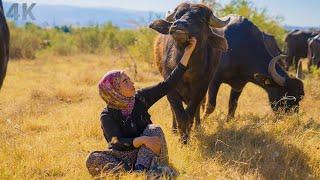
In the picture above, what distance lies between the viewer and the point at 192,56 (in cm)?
618

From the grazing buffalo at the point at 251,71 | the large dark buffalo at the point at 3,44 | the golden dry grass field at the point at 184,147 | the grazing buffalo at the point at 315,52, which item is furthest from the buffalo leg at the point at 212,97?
the grazing buffalo at the point at 315,52

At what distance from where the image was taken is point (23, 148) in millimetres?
5676

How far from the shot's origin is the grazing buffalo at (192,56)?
602cm

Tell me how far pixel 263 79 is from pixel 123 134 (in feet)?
12.8

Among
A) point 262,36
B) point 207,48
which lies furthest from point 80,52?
point 207,48

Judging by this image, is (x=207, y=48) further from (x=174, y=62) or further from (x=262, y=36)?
(x=262, y=36)

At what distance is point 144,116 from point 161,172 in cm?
61

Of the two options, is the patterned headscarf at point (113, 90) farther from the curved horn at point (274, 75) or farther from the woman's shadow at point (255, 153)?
the curved horn at point (274, 75)

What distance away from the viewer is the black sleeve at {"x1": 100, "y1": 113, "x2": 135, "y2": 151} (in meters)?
4.75

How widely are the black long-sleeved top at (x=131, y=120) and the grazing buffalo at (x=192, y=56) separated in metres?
0.78

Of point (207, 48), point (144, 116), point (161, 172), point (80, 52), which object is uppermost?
point (207, 48)

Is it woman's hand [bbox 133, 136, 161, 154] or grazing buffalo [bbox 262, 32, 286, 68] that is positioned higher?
grazing buffalo [bbox 262, 32, 286, 68]

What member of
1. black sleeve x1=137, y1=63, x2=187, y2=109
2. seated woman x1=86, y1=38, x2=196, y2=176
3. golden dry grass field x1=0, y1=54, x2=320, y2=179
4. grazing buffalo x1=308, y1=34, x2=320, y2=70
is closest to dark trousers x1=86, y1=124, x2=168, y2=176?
seated woman x1=86, y1=38, x2=196, y2=176

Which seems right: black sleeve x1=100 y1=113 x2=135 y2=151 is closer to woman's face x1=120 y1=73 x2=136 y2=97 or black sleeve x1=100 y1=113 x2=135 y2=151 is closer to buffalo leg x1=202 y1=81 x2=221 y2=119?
woman's face x1=120 y1=73 x2=136 y2=97
